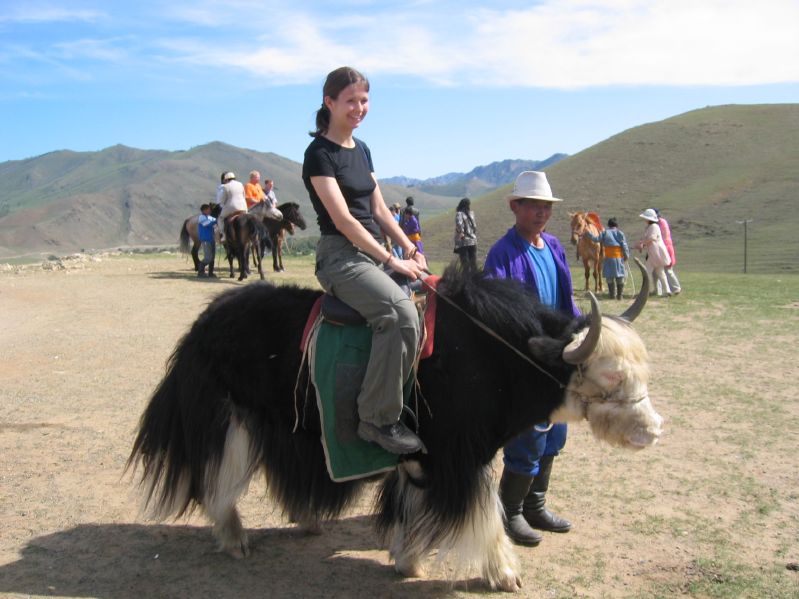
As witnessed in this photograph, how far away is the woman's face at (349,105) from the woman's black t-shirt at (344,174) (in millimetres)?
111

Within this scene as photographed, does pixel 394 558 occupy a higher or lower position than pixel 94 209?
lower

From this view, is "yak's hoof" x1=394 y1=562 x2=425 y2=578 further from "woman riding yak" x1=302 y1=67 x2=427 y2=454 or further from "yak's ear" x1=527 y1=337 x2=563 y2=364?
"yak's ear" x1=527 y1=337 x2=563 y2=364

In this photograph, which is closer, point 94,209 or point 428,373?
point 428,373

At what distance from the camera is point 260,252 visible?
16.2m

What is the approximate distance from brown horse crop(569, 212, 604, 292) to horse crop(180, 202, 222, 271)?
788 cm

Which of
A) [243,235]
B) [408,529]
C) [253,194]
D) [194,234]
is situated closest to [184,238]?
[194,234]

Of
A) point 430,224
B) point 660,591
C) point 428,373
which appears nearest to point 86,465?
point 428,373

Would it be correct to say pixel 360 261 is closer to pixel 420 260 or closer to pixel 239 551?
pixel 420 260

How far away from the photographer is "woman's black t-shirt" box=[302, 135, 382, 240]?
3348 mm

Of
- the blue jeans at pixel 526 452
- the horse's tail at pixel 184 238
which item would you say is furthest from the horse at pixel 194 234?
the blue jeans at pixel 526 452

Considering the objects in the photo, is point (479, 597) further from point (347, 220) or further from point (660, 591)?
point (347, 220)

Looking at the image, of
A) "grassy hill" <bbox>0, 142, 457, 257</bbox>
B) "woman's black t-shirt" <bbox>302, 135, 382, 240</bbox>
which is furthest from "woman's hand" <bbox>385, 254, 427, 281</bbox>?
"grassy hill" <bbox>0, 142, 457, 257</bbox>

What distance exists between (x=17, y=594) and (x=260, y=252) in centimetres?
1297

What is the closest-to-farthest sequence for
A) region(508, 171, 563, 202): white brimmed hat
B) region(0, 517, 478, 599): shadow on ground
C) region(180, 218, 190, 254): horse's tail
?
1. region(0, 517, 478, 599): shadow on ground
2. region(508, 171, 563, 202): white brimmed hat
3. region(180, 218, 190, 254): horse's tail
